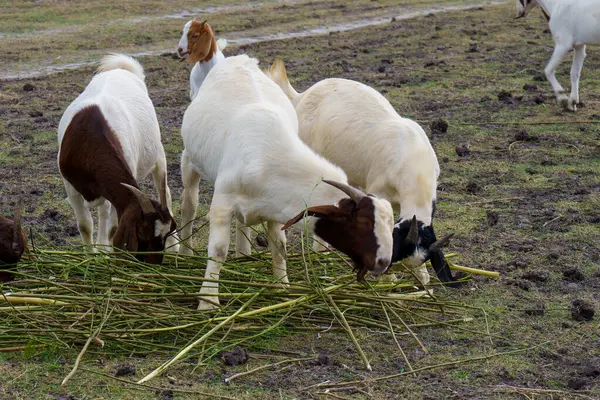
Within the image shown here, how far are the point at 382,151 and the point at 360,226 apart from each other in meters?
1.49

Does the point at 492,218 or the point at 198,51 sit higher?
the point at 198,51

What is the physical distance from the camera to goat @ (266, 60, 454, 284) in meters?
6.00

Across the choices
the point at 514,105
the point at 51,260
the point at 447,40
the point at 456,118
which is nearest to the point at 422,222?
the point at 51,260

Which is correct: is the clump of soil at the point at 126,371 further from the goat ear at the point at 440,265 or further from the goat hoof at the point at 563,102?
the goat hoof at the point at 563,102

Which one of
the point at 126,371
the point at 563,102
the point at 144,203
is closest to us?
the point at 126,371

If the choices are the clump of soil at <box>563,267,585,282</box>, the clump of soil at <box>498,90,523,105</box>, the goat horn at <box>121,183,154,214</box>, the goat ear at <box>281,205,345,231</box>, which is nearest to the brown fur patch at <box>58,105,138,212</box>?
the goat horn at <box>121,183,154,214</box>

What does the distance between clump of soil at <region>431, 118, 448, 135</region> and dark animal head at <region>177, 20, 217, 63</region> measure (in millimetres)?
2825

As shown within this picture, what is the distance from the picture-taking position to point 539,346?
5.61 metres

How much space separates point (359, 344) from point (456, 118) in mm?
6369

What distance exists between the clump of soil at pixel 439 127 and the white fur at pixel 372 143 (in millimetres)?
3319

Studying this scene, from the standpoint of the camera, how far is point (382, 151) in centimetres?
671

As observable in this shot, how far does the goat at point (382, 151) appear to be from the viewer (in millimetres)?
6004

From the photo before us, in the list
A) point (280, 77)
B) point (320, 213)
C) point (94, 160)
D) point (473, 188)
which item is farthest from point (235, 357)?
point (473, 188)

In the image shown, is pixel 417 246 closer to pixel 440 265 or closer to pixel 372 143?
pixel 440 265
